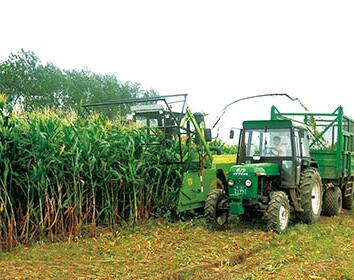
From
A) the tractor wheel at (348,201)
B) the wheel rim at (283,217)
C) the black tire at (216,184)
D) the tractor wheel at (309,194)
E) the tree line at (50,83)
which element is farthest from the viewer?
the tree line at (50,83)

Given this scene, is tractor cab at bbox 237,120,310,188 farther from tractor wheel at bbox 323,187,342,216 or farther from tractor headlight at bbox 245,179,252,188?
tractor wheel at bbox 323,187,342,216

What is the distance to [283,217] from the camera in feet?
29.1

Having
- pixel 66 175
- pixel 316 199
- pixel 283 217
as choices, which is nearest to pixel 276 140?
pixel 283 217

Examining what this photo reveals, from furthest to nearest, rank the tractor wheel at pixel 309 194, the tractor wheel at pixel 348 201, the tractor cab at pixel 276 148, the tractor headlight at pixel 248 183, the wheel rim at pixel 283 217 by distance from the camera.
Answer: the tractor wheel at pixel 348 201 → the tractor wheel at pixel 309 194 → the tractor cab at pixel 276 148 → the tractor headlight at pixel 248 183 → the wheel rim at pixel 283 217

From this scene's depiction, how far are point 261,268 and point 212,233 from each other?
264 cm

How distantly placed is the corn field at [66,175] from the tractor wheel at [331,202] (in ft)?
13.8

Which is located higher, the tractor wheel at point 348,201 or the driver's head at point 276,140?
the driver's head at point 276,140

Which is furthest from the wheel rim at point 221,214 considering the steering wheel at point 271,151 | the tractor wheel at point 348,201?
the tractor wheel at point 348,201

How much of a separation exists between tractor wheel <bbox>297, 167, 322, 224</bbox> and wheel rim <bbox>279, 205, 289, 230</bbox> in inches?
30.1

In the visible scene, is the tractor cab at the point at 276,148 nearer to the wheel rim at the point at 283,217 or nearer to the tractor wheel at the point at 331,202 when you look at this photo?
the wheel rim at the point at 283,217

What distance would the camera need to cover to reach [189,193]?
10.0 m

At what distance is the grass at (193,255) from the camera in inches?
238

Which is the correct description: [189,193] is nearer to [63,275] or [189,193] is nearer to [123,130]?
[123,130]

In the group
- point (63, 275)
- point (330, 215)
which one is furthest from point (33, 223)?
point (330, 215)
